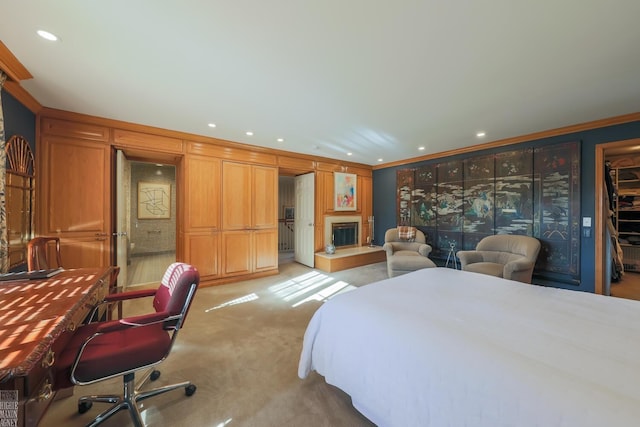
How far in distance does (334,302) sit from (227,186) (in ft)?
10.6

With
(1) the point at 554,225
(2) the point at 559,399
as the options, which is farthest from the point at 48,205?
(1) the point at 554,225

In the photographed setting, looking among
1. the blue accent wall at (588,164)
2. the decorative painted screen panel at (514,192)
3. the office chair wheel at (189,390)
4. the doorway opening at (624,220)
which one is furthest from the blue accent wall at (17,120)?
the doorway opening at (624,220)

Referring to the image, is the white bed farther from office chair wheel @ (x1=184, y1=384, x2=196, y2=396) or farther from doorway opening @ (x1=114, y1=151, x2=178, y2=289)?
doorway opening @ (x1=114, y1=151, x2=178, y2=289)

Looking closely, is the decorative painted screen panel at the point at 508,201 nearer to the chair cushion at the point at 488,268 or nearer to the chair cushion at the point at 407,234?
the chair cushion at the point at 407,234

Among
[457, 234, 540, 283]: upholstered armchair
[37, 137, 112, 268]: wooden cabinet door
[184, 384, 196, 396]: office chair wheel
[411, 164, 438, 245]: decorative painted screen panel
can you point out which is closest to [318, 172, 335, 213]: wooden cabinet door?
[411, 164, 438, 245]: decorative painted screen panel

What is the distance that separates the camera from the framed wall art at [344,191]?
5.68 meters

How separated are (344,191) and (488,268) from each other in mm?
3270

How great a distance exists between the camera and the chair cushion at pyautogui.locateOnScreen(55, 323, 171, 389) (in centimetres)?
122

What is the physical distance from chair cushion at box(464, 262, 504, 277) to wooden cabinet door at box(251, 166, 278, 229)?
3.46 metres

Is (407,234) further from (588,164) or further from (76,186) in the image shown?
(76,186)

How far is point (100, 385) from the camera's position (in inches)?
70.1

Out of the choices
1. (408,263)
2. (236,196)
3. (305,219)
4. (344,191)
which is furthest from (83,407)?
(344,191)

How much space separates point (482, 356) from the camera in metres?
1.06

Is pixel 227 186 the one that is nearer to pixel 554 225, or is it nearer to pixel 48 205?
pixel 48 205
